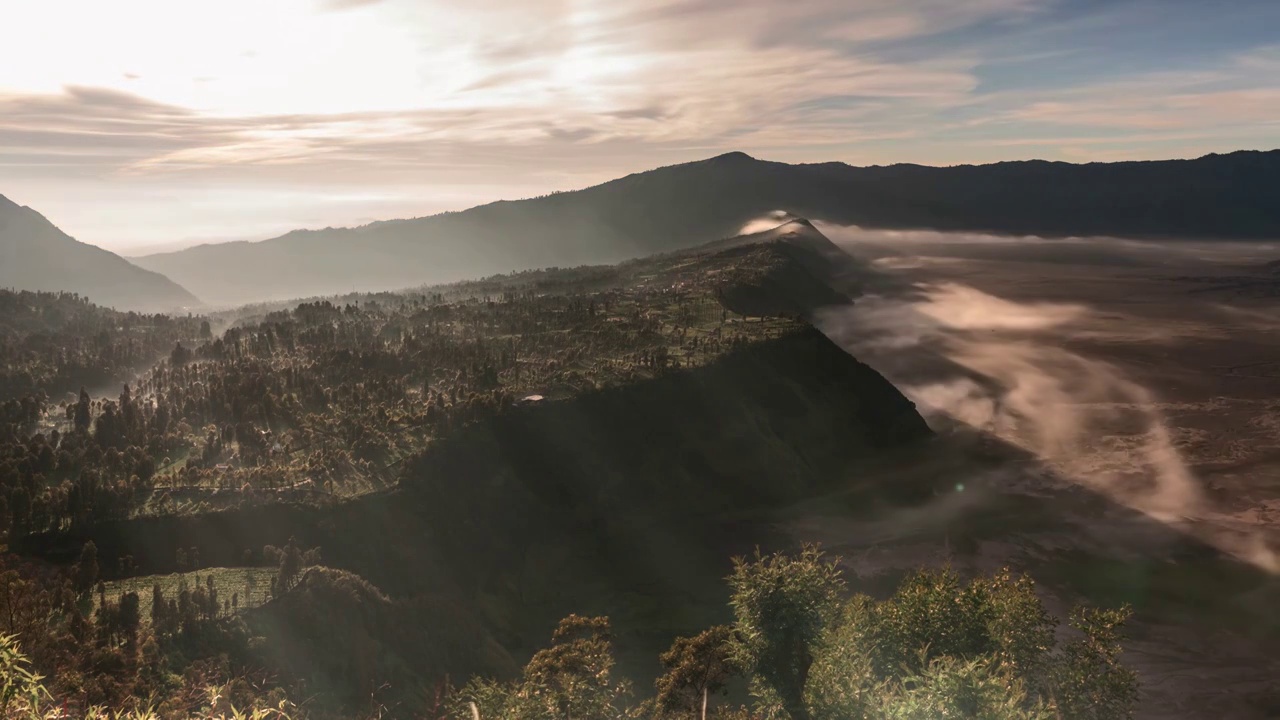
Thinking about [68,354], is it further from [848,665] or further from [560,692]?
[848,665]

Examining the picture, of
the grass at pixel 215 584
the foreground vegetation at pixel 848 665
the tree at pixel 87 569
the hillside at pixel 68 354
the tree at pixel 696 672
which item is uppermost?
the hillside at pixel 68 354

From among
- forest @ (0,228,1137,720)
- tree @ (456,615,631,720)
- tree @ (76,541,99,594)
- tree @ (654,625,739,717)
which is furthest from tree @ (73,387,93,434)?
tree @ (654,625,739,717)

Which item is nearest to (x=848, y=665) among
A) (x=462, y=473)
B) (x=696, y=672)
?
(x=696, y=672)

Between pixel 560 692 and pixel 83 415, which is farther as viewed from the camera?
pixel 83 415

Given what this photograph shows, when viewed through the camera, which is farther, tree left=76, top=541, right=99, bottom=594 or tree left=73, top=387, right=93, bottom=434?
tree left=73, top=387, right=93, bottom=434

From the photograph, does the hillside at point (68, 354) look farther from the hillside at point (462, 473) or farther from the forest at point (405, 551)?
the hillside at point (462, 473)

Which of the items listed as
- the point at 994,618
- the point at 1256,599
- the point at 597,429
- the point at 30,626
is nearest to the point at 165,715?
the point at 30,626

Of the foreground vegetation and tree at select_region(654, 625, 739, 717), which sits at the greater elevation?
the foreground vegetation

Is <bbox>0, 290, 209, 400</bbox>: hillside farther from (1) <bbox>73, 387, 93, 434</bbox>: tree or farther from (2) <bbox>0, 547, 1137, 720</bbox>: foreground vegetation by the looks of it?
(2) <bbox>0, 547, 1137, 720</bbox>: foreground vegetation

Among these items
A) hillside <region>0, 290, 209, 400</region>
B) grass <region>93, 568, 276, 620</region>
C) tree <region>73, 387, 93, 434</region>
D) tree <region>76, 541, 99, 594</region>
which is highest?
hillside <region>0, 290, 209, 400</region>

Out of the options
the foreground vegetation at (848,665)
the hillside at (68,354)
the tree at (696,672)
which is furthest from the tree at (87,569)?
the hillside at (68,354)
